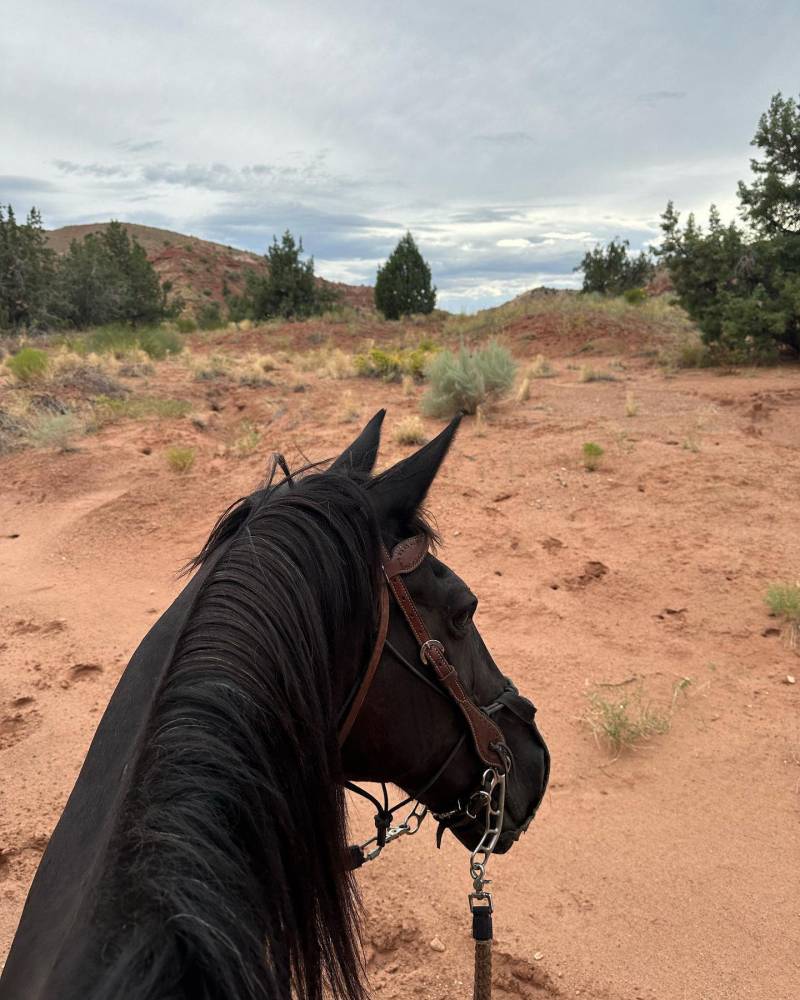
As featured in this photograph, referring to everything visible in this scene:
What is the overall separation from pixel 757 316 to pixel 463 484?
9.15 metres

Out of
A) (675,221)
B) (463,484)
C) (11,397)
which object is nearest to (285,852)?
(463,484)

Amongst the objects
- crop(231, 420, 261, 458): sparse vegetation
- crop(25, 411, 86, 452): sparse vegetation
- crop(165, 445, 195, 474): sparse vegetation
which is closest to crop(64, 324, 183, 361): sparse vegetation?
crop(25, 411, 86, 452): sparse vegetation

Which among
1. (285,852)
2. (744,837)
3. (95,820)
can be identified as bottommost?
(744,837)

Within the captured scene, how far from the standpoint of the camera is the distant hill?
201 ft

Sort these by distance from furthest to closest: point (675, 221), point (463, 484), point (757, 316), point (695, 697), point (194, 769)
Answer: point (675, 221) < point (757, 316) < point (463, 484) < point (695, 697) < point (194, 769)

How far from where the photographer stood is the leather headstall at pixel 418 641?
1387mm

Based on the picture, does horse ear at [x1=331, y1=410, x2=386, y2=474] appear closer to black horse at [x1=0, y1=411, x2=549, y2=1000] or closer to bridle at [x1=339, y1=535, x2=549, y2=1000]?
black horse at [x1=0, y1=411, x2=549, y2=1000]

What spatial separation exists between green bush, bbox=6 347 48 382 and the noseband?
14234mm

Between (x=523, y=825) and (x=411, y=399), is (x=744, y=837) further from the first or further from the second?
(x=411, y=399)

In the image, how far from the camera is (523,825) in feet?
6.05

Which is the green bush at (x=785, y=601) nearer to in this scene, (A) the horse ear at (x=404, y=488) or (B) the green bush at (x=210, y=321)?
(A) the horse ear at (x=404, y=488)

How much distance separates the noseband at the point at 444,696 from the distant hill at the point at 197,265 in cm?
5310

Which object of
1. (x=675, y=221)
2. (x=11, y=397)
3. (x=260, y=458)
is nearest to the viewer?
(x=260, y=458)

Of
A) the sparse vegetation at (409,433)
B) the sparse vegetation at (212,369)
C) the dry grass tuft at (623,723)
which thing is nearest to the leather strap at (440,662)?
the dry grass tuft at (623,723)
